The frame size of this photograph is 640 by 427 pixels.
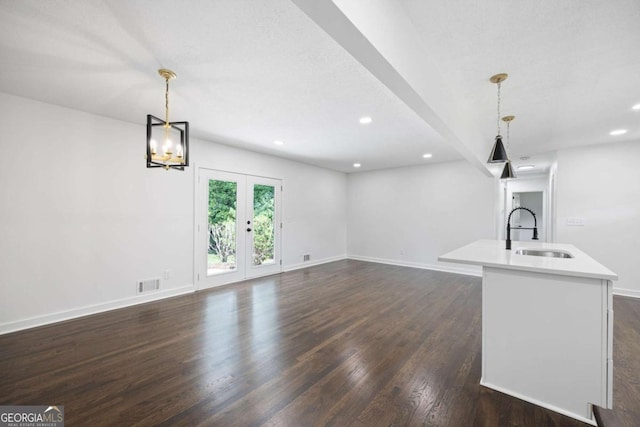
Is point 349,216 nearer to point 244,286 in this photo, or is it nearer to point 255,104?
point 244,286

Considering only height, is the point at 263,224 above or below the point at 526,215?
below

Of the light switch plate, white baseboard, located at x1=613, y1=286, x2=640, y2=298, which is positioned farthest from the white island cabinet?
white baseboard, located at x1=613, y1=286, x2=640, y2=298

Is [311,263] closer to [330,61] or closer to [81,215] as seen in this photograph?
[81,215]

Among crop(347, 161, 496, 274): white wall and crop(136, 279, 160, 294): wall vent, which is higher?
crop(347, 161, 496, 274): white wall

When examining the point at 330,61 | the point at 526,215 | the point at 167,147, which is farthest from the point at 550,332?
the point at 526,215


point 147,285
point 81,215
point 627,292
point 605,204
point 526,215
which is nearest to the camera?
point 81,215

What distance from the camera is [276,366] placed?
2.25 metres

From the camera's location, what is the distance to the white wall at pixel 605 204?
4.22 metres

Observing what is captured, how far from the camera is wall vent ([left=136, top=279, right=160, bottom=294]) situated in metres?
3.81

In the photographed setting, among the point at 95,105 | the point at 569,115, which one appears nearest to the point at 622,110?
the point at 569,115

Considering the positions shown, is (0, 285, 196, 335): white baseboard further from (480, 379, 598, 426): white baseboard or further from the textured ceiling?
(480, 379, 598, 426): white baseboard
